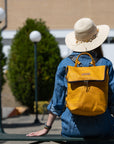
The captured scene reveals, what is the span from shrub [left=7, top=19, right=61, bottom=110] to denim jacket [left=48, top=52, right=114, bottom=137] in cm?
1505

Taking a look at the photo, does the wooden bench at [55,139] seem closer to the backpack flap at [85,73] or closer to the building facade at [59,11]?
the backpack flap at [85,73]

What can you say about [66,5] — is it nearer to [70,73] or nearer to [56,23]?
[56,23]

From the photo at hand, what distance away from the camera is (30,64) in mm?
17859

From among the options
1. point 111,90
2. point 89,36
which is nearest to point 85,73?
point 111,90

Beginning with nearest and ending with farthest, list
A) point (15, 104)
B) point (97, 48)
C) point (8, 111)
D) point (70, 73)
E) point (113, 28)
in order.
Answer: point (70, 73), point (97, 48), point (8, 111), point (15, 104), point (113, 28)

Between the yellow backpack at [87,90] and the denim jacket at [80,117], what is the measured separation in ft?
0.30

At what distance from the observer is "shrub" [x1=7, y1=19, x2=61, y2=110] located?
17828 millimetres

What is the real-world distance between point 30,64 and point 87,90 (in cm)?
1547

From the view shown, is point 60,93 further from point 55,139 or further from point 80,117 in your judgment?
point 55,139

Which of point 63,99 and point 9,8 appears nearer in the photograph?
point 63,99

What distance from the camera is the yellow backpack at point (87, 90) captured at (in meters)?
2.44

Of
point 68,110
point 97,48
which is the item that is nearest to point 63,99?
point 68,110

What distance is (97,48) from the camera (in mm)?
2732

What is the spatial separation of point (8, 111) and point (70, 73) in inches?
617
